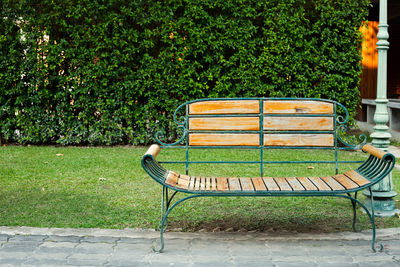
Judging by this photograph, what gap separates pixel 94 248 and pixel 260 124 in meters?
1.88

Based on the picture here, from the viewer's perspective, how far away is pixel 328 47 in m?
9.02

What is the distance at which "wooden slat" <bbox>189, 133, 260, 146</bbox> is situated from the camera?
4.73 metres

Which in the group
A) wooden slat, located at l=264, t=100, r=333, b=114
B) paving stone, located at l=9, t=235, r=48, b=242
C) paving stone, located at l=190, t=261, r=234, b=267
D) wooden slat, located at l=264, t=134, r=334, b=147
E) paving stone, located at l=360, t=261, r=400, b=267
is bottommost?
paving stone, located at l=360, t=261, r=400, b=267

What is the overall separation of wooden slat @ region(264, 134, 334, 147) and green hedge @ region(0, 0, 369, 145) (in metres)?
4.39

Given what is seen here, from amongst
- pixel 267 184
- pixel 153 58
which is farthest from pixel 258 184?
pixel 153 58

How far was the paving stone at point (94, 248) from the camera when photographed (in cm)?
397

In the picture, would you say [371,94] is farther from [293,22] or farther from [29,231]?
[29,231]

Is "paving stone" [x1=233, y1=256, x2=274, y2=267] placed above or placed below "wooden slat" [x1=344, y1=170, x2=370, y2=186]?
below

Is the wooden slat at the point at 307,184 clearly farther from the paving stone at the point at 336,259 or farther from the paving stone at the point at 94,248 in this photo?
the paving stone at the point at 94,248

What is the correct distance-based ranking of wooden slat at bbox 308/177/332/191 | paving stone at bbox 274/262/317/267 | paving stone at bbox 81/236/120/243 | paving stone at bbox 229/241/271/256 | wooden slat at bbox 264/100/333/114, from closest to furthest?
paving stone at bbox 274/262/317/267, paving stone at bbox 229/241/271/256, wooden slat at bbox 308/177/332/191, paving stone at bbox 81/236/120/243, wooden slat at bbox 264/100/333/114

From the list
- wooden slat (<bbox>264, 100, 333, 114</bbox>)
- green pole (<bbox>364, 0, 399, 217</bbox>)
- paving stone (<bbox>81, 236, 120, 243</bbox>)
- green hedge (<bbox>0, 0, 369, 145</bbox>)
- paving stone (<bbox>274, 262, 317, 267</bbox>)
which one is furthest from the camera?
green hedge (<bbox>0, 0, 369, 145</bbox>)

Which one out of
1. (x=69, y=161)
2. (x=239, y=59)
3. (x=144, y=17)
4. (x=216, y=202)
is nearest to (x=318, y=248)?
(x=216, y=202)

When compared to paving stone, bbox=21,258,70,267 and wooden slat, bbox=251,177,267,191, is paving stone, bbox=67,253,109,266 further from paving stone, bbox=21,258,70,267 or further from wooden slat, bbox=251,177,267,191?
wooden slat, bbox=251,177,267,191

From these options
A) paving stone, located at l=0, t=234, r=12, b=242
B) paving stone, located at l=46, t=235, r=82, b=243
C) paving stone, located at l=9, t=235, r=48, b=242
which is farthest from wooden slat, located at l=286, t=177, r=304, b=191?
paving stone, located at l=0, t=234, r=12, b=242
